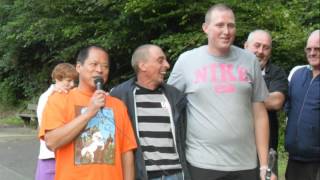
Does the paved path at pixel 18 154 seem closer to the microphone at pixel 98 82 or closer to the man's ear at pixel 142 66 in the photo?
the man's ear at pixel 142 66

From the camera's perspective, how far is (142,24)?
12992mm

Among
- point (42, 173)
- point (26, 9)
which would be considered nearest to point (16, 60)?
point (26, 9)

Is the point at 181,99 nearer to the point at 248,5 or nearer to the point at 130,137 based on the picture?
the point at 130,137

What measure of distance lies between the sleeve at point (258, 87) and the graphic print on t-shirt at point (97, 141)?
3.53 feet

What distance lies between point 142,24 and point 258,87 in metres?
9.03

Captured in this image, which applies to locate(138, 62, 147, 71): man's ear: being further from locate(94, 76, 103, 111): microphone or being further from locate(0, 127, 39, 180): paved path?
locate(0, 127, 39, 180): paved path

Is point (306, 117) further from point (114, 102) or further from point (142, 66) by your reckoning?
point (114, 102)

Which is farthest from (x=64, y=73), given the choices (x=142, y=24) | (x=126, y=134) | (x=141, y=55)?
(x=142, y=24)

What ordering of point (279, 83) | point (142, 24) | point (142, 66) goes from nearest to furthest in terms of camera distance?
point (142, 66)
point (279, 83)
point (142, 24)

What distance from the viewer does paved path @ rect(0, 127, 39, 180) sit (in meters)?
9.10

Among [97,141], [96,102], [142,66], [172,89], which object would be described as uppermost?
[142,66]

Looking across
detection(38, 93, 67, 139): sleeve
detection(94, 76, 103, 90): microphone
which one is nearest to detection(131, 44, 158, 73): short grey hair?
detection(94, 76, 103, 90): microphone

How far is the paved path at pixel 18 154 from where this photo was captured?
9.10 meters

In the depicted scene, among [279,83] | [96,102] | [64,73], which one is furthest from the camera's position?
[64,73]
